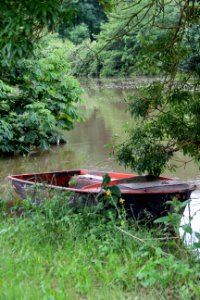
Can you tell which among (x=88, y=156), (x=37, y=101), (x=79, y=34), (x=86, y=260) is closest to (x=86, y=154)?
(x=88, y=156)

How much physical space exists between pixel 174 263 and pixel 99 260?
2.85 feet

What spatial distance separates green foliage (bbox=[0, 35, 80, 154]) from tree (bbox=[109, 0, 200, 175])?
23.7 ft

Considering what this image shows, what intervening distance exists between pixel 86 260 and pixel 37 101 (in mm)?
10254

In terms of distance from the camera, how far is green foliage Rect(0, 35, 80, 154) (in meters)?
13.8

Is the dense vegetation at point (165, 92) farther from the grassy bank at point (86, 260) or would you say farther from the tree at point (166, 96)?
the grassy bank at point (86, 260)

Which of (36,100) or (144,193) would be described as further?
(36,100)

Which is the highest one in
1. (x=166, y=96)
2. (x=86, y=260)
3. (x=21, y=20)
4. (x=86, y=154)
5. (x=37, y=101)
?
(x=21, y=20)

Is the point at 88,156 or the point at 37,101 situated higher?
the point at 37,101

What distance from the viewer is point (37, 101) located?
1433 cm

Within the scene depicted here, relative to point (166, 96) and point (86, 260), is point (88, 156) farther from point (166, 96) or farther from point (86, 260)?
point (86, 260)

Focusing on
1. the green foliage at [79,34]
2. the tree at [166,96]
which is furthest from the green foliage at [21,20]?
the green foliage at [79,34]

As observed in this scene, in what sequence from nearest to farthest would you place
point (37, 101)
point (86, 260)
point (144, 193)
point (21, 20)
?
1. point (21, 20)
2. point (86, 260)
3. point (144, 193)
4. point (37, 101)

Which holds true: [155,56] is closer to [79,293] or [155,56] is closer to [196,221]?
[196,221]

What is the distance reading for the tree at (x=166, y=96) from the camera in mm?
6215
